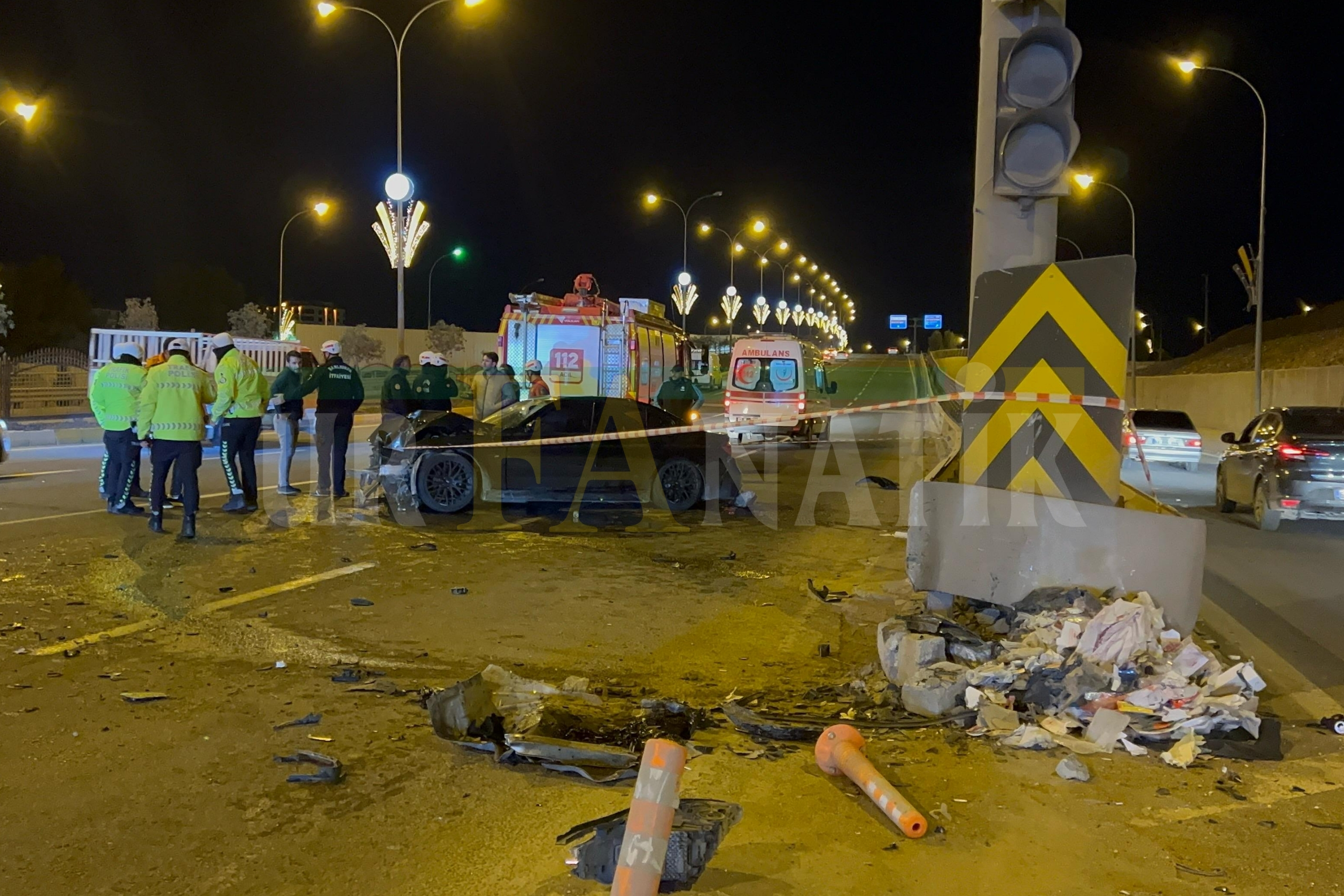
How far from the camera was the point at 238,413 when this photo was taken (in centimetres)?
1177

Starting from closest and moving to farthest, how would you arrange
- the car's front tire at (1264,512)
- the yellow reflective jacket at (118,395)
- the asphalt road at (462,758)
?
A: the asphalt road at (462,758)
the yellow reflective jacket at (118,395)
the car's front tire at (1264,512)

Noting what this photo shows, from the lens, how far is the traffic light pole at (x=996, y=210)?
7.00 metres

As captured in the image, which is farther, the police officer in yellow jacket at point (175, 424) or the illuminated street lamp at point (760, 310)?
the illuminated street lamp at point (760, 310)

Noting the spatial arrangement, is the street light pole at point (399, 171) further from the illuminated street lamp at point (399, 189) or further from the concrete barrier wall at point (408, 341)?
the concrete barrier wall at point (408, 341)

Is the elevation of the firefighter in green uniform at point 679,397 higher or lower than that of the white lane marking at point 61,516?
higher

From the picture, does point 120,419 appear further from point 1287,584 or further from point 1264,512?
point 1264,512

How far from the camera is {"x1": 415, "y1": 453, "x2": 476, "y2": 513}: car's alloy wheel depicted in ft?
38.9

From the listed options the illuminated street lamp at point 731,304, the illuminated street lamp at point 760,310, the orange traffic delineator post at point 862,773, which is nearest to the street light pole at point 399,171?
the orange traffic delineator post at point 862,773

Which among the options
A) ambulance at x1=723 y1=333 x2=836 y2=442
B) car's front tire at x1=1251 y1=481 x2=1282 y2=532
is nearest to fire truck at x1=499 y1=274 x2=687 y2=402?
ambulance at x1=723 y1=333 x2=836 y2=442

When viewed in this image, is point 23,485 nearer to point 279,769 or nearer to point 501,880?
point 279,769

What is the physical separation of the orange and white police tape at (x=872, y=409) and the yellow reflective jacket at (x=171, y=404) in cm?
222

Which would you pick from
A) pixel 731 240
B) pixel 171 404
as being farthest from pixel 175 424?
pixel 731 240

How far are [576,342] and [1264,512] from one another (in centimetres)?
1264

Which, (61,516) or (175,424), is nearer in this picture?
(175,424)
